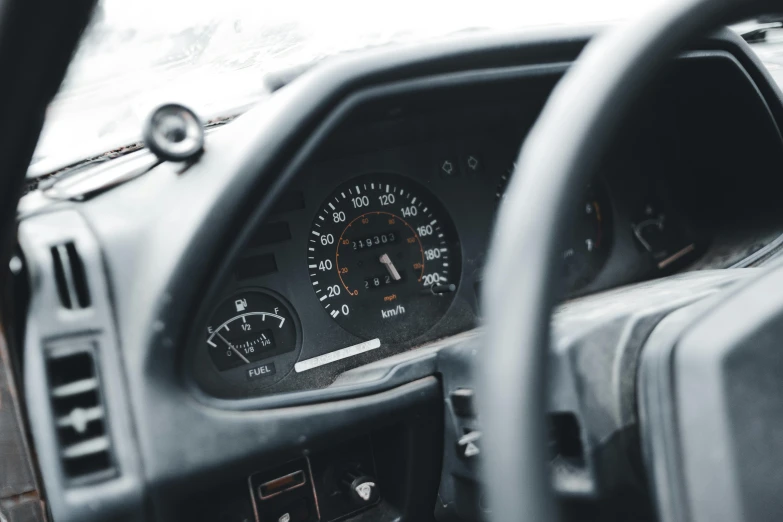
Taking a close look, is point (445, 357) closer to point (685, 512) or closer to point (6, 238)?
point (685, 512)

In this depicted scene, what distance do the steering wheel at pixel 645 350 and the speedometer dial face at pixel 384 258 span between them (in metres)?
0.83

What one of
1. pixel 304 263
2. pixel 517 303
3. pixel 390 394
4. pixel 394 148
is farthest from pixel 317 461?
pixel 517 303

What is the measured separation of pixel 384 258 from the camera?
1.92 metres

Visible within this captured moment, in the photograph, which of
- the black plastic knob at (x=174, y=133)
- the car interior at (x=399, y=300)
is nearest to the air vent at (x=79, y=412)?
the car interior at (x=399, y=300)

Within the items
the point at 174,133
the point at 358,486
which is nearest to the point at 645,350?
the point at 358,486

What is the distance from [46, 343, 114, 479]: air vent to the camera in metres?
1.23

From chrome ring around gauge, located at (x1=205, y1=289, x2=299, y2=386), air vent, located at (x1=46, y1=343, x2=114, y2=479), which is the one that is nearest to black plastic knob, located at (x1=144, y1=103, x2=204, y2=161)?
air vent, located at (x1=46, y1=343, x2=114, y2=479)

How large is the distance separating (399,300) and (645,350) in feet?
2.86

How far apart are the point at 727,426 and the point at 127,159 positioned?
1.22 meters

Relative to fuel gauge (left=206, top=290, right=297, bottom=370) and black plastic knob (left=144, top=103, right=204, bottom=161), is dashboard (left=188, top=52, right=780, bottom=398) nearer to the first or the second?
fuel gauge (left=206, top=290, right=297, bottom=370)

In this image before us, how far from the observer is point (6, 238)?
1.04 meters

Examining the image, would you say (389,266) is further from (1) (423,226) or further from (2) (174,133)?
(2) (174,133)

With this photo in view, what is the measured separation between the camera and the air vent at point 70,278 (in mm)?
1282

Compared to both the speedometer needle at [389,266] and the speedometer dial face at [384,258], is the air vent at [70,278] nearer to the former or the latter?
the speedometer dial face at [384,258]
